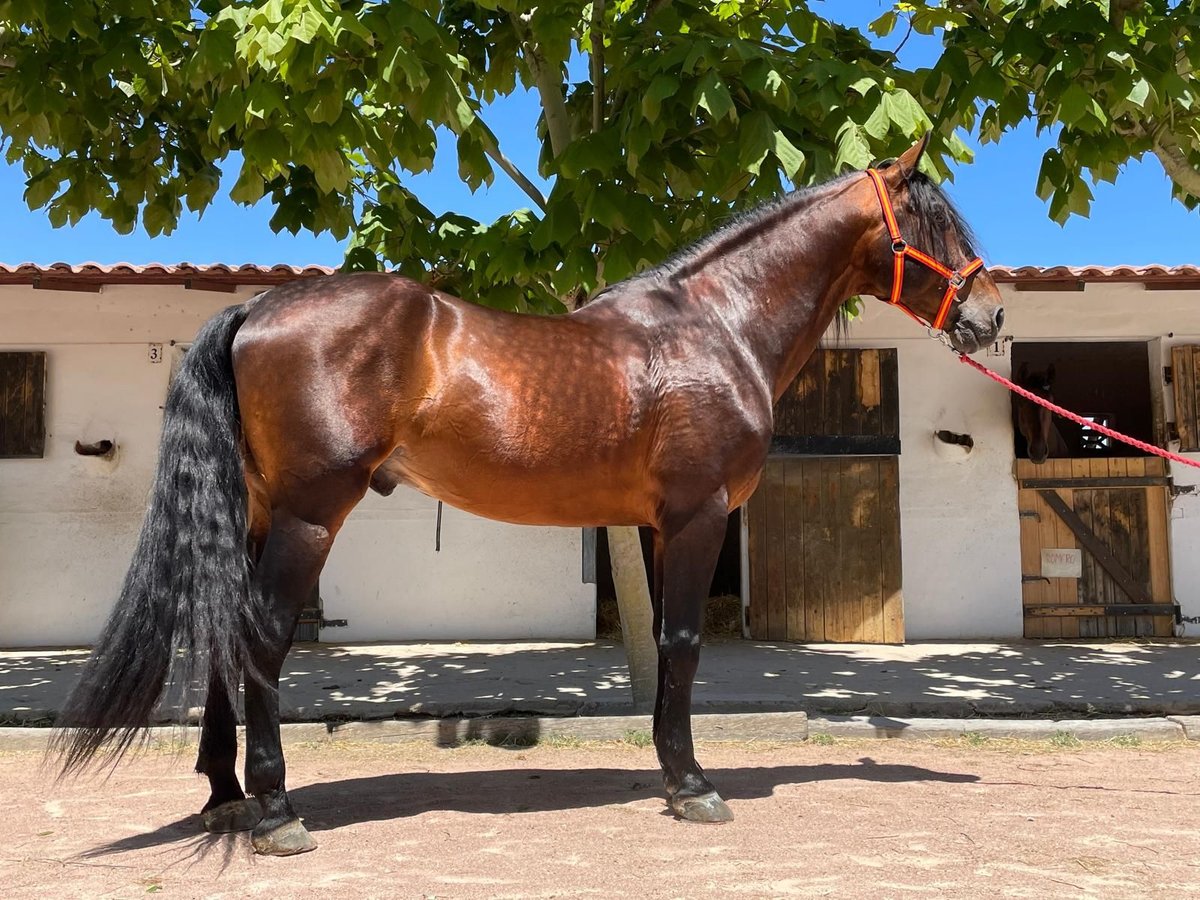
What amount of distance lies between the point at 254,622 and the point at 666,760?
1.47 meters

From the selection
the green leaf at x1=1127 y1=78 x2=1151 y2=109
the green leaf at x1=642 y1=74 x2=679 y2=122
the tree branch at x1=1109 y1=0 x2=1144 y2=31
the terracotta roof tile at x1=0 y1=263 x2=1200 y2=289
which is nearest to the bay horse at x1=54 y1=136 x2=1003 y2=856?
the green leaf at x1=642 y1=74 x2=679 y2=122

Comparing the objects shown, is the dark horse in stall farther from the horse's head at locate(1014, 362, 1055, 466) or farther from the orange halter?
the orange halter

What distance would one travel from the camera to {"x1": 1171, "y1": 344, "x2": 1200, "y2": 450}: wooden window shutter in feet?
28.8

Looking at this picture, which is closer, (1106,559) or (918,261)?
(918,261)

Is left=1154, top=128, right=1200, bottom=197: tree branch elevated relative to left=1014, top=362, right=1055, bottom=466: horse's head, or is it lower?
elevated

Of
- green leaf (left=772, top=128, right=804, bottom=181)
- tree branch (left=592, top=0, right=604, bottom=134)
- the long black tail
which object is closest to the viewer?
the long black tail

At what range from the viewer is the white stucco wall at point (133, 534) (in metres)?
8.65

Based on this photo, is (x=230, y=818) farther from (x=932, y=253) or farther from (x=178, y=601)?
(x=932, y=253)

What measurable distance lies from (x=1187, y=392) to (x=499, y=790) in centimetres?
781

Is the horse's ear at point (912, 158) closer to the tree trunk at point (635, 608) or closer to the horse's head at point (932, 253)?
the horse's head at point (932, 253)

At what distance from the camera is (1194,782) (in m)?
3.95

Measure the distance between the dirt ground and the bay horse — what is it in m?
0.26

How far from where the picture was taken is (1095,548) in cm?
891

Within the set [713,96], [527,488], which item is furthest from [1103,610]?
[527,488]
